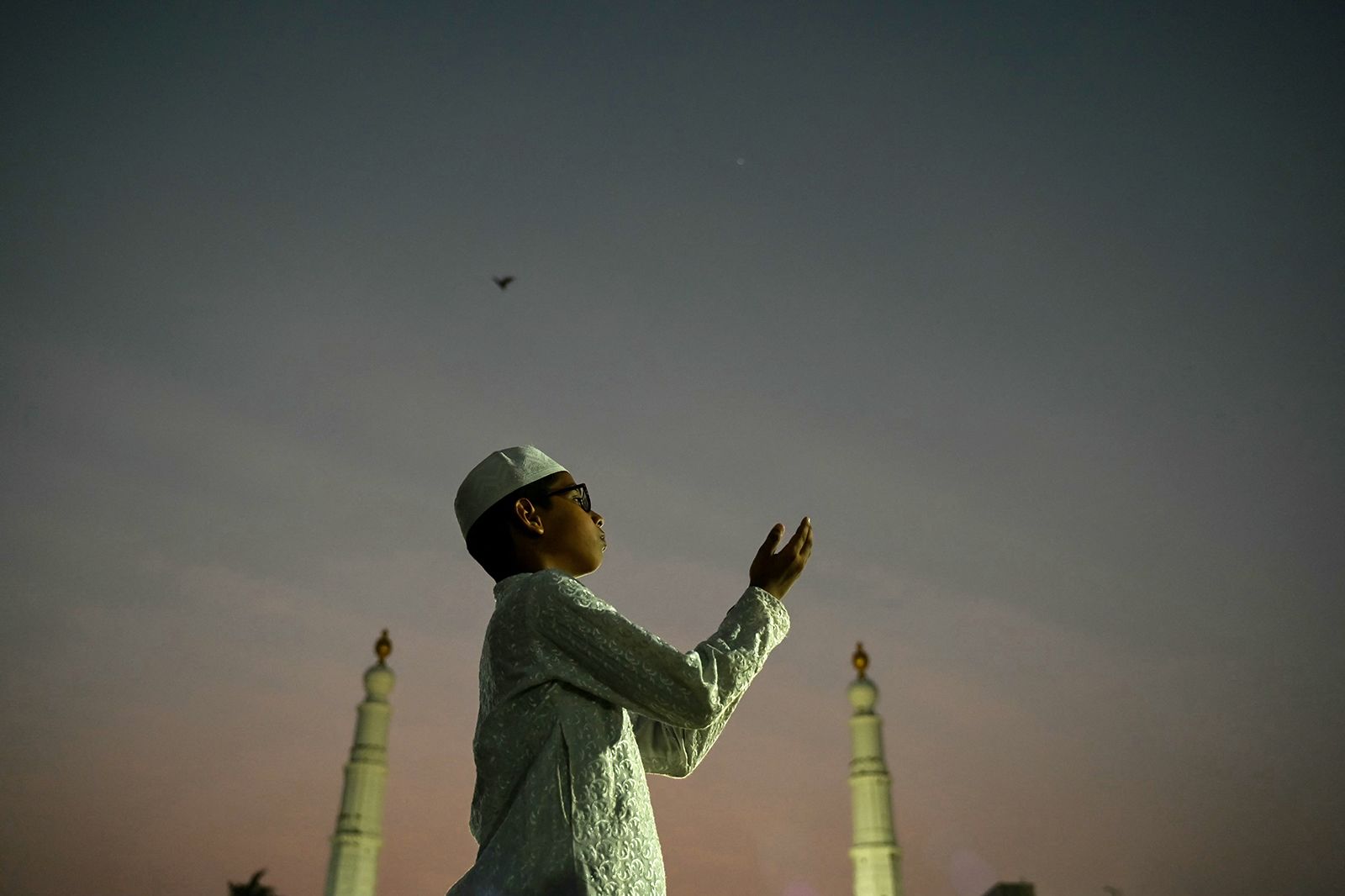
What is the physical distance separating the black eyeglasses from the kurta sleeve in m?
0.25

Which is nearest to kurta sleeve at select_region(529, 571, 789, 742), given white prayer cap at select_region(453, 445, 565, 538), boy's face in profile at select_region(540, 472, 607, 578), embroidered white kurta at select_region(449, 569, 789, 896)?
embroidered white kurta at select_region(449, 569, 789, 896)

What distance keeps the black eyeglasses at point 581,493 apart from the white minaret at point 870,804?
19.5m

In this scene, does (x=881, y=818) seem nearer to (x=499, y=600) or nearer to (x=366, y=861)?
(x=366, y=861)

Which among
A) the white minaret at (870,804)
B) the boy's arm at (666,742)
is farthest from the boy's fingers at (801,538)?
the white minaret at (870,804)

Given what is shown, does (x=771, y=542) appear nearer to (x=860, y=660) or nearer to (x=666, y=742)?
(x=666, y=742)

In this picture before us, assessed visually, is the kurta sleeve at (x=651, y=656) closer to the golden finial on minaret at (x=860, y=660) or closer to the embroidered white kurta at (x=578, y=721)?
the embroidered white kurta at (x=578, y=721)

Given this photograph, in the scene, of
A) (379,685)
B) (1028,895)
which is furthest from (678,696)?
(379,685)

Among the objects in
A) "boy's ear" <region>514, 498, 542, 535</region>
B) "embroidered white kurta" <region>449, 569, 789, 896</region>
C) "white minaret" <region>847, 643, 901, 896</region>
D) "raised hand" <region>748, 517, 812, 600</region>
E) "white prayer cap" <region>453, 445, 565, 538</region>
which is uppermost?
"white minaret" <region>847, 643, 901, 896</region>

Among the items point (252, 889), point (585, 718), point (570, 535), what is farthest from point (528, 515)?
point (252, 889)

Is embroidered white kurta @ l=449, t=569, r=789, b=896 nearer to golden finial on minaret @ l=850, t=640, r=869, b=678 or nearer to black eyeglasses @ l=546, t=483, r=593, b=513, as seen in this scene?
black eyeglasses @ l=546, t=483, r=593, b=513

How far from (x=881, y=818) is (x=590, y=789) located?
20.2 metres

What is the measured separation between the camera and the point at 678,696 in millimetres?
1929

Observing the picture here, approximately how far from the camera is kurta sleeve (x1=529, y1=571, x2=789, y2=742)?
6.35ft

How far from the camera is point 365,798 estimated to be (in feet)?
68.8
